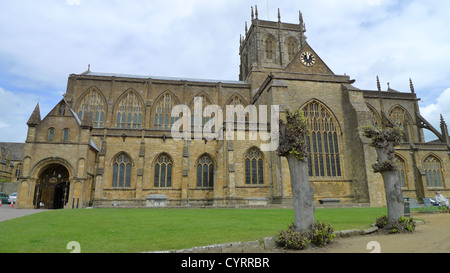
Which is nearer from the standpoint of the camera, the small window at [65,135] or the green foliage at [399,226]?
the green foliage at [399,226]

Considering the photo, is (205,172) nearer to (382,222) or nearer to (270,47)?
(382,222)

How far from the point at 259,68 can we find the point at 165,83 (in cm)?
1303

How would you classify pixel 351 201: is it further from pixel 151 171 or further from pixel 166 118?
pixel 166 118

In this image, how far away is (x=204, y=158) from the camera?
27.5m

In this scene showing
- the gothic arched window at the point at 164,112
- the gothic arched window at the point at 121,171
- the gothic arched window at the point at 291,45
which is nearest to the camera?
the gothic arched window at the point at 121,171

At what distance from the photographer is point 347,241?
7.34m

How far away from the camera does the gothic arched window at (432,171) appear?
105 ft

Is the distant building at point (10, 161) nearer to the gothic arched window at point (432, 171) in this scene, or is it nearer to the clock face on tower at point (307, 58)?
the clock face on tower at point (307, 58)

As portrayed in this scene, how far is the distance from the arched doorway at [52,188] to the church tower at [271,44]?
2564 cm

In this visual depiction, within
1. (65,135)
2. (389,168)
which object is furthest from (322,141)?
(65,135)

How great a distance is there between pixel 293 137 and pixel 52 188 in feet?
83.0

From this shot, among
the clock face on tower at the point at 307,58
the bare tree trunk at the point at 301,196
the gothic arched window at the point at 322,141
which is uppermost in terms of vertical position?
the clock face on tower at the point at 307,58

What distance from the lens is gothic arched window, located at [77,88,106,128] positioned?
108 feet

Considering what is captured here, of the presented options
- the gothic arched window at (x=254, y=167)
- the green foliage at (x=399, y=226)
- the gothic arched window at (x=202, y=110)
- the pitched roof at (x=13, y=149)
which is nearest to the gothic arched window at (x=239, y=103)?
the gothic arched window at (x=202, y=110)
